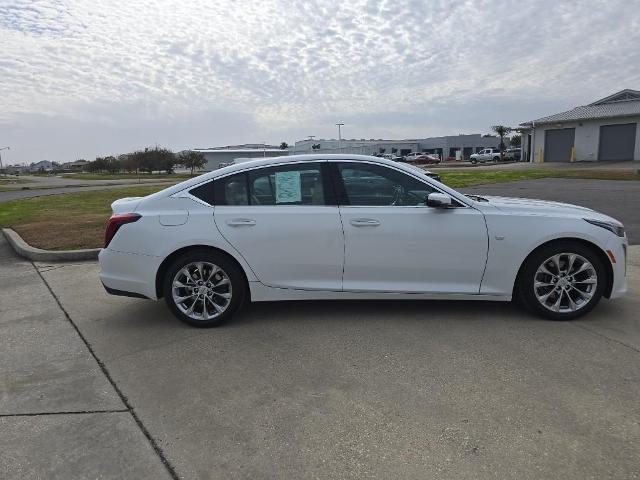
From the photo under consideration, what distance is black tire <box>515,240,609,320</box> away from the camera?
4.20m

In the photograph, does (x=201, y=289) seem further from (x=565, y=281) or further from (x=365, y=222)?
(x=565, y=281)

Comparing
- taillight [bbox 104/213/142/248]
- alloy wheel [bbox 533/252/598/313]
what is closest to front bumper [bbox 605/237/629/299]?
alloy wheel [bbox 533/252/598/313]

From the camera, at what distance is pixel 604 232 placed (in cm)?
420

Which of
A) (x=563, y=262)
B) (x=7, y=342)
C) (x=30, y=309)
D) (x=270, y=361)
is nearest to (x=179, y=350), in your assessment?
(x=270, y=361)

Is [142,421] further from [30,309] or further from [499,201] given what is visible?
[499,201]

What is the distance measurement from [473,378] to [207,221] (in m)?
2.55

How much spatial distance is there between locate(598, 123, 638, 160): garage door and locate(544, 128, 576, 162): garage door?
8.04 feet

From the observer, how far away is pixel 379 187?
14.1ft

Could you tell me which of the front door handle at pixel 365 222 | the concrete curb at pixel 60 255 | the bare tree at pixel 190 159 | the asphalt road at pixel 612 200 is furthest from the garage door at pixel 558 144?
the bare tree at pixel 190 159

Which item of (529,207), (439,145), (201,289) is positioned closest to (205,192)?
(201,289)

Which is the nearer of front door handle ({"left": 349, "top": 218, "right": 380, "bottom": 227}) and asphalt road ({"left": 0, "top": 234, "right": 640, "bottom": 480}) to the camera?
asphalt road ({"left": 0, "top": 234, "right": 640, "bottom": 480})

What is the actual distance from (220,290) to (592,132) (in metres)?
44.7

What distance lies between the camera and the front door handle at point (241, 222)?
421 centimetres

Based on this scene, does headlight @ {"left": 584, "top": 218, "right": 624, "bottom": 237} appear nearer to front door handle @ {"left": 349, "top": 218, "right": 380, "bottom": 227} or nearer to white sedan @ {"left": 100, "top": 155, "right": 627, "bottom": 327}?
white sedan @ {"left": 100, "top": 155, "right": 627, "bottom": 327}
